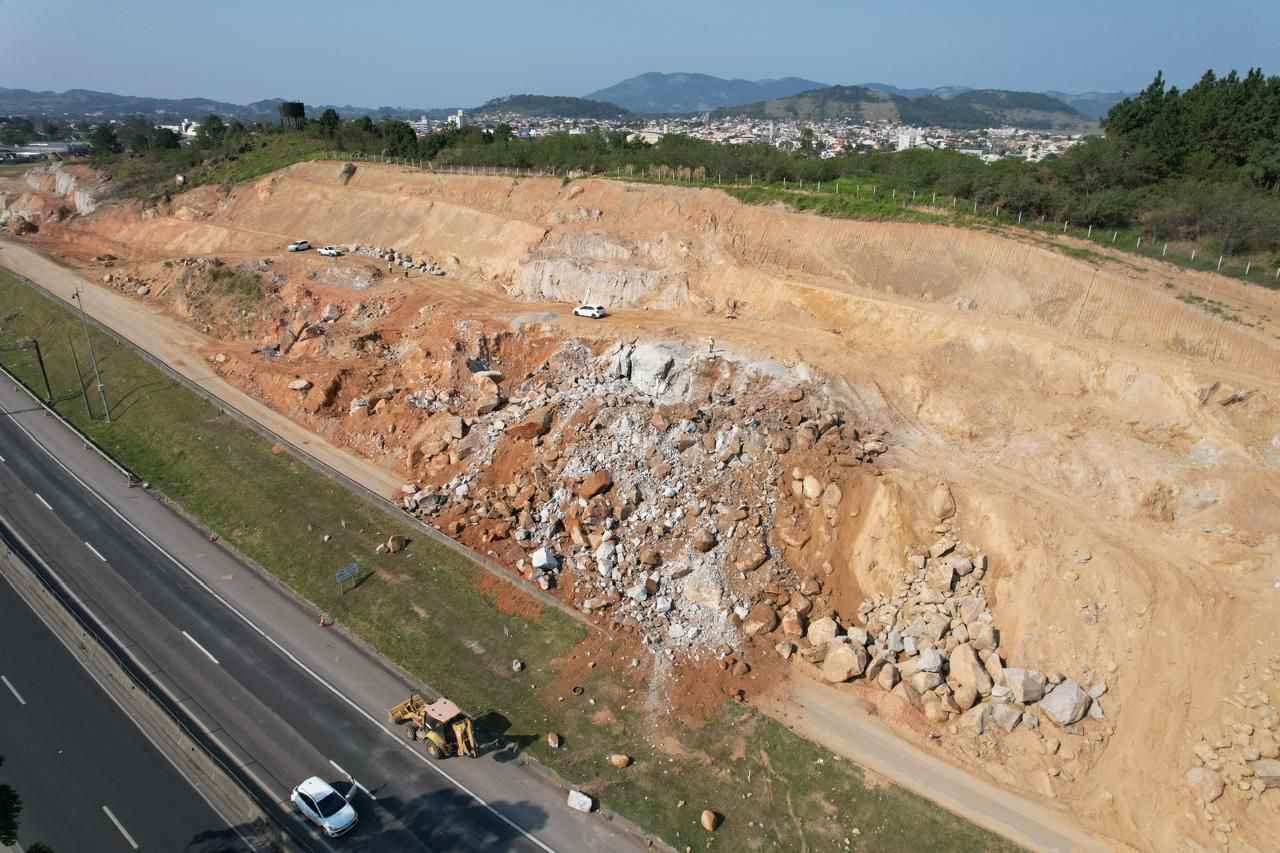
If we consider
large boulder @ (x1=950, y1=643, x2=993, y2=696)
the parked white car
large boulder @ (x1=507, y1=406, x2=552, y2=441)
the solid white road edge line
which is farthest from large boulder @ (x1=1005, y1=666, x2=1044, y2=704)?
the parked white car

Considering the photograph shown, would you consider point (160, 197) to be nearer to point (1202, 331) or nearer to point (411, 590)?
point (411, 590)

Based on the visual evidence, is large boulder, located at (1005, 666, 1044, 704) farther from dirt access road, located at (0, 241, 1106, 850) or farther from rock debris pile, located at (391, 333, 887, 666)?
rock debris pile, located at (391, 333, 887, 666)

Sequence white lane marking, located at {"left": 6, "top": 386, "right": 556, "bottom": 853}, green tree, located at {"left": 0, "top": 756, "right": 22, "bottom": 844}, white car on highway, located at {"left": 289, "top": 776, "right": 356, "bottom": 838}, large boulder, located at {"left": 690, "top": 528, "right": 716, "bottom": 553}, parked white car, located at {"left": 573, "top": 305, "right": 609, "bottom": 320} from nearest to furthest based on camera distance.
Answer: green tree, located at {"left": 0, "top": 756, "right": 22, "bottom": 844}, white car on highway, located at {"left": 289, "top": 776, "right": 356, "bottom": 838}, white lane marking, located at {"left": 6, "top": 386, "right": 556, "bottom": 853}, large boulder, located at {"left": 690, "top": 528, "right": 716, "bottom": 553}, parked white car, located at {"left": 573, "top": 305, "right": 609, "bottom": 320}

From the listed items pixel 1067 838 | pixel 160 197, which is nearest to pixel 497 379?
pixel 1067 838

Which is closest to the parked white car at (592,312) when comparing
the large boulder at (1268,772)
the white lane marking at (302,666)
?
the white lane marking at (302,666)

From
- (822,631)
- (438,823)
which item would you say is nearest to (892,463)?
(822,631)

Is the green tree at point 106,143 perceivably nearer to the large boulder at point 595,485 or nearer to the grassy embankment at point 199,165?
the grassy embankment at point 199,165
